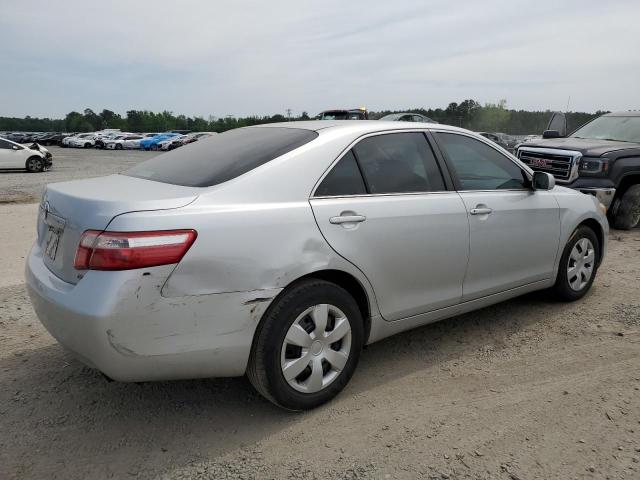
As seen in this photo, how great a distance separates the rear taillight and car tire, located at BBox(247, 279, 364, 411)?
0.59m

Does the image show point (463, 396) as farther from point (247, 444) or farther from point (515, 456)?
point (247, 444)

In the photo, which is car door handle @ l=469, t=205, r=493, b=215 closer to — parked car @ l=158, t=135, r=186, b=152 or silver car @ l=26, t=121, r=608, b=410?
silver car @ l=26, t=121, r=608, b=410

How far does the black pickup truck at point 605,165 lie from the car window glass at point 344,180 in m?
6.05

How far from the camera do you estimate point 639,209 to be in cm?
836

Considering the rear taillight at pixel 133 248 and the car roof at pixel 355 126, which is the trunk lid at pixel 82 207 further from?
the car roof at pixel 355 126

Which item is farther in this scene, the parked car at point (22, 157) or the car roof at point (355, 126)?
the parked car at point (22, 157)

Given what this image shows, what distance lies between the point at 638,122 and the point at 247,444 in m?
9.12

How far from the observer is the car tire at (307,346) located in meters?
2.75

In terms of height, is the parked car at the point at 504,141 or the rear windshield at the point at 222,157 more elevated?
the rear windshield at the point at 222,157

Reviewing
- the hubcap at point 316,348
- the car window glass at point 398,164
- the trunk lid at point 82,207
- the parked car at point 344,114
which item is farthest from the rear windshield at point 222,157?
the parked car at point 344,114

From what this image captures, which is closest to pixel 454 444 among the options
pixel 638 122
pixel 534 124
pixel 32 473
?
pixel 32 473

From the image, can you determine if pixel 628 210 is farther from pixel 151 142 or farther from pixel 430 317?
pixel 151 142

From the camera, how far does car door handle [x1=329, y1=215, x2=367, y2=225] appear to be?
2951 mm

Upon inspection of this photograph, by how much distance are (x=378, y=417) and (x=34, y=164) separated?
2151 cm
